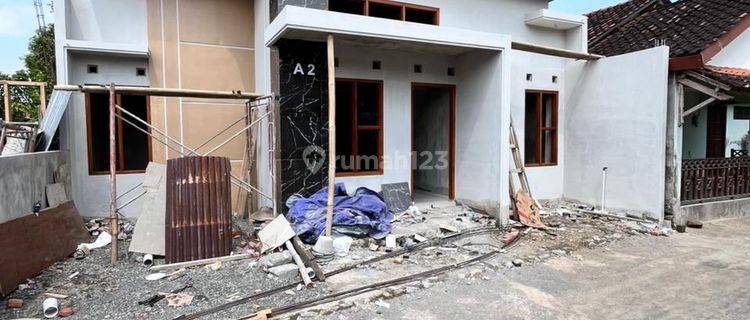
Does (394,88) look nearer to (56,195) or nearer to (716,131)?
(56,195)

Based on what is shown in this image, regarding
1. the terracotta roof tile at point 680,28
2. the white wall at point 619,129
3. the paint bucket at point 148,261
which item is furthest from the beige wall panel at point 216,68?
the terracotta roof tile at point 680,28

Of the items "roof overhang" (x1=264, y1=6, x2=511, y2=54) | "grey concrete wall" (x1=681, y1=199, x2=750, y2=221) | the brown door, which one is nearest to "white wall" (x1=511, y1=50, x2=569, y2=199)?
"roof overhang" (x1=264, y1=6, x2=511, y2=54)

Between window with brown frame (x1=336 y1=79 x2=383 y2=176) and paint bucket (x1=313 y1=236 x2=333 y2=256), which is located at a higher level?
window with brown frame (x1=336 y1=79 x2=383 y2=176)

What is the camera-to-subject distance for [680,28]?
809cm

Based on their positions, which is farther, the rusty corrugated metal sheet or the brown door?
the brown door

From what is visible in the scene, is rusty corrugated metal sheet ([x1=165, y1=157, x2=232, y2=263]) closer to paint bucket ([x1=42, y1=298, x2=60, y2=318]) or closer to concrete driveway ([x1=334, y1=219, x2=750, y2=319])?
paint bucket ([x1=42, y1=298, x2=60, y2=318])

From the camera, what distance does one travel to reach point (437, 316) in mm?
3750

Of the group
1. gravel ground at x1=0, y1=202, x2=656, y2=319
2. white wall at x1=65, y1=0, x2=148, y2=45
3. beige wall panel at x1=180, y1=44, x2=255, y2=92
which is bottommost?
gravel ground at x1=0, y1=202, x2=656, y2=319

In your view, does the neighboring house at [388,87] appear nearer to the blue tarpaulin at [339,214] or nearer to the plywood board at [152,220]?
the blue tarpaulin at [339,214]

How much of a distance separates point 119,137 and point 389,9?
512 cm

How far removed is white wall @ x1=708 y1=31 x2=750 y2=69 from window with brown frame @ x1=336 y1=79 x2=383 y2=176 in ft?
22.2

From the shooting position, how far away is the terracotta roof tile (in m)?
7.31

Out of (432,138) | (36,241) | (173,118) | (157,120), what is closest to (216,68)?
(173,118)

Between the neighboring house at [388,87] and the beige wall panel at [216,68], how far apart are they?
2 centimetres
